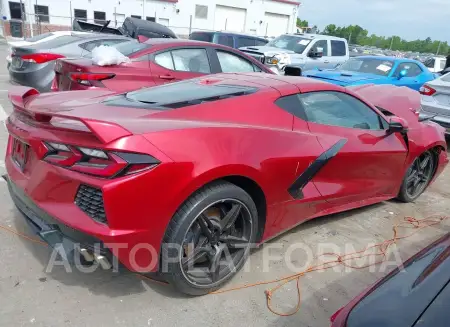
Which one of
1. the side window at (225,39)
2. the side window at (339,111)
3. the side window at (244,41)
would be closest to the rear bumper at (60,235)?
the side window at (339,111)

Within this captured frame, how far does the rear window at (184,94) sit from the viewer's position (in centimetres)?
277

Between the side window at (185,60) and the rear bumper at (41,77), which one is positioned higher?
the side window at (185,60)

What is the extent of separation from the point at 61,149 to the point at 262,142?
128 centimetres

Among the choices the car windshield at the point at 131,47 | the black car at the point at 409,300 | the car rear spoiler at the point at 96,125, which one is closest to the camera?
the black car at the point at 409,300

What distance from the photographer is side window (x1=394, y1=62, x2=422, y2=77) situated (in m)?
8.76

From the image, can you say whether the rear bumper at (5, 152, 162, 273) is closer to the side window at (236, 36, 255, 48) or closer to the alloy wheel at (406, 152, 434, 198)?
the alloy wheel at (406, 152, 434, 198)

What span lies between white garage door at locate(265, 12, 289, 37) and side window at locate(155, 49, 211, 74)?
3357 cm

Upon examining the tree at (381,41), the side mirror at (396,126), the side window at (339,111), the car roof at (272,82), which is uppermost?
the car roof at (272,82)

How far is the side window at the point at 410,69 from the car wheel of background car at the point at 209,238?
7.38 m

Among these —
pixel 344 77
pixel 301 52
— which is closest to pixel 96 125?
pixel 344 77

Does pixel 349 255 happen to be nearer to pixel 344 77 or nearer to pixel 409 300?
pixel 409 300

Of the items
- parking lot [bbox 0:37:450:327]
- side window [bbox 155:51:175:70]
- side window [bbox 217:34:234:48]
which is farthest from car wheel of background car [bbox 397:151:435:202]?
side window [bbox 217:34:234:48]

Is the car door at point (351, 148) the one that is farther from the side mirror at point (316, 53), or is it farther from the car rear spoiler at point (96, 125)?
the side mirror at point (316, 53)

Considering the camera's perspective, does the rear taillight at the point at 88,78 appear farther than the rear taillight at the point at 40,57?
No
